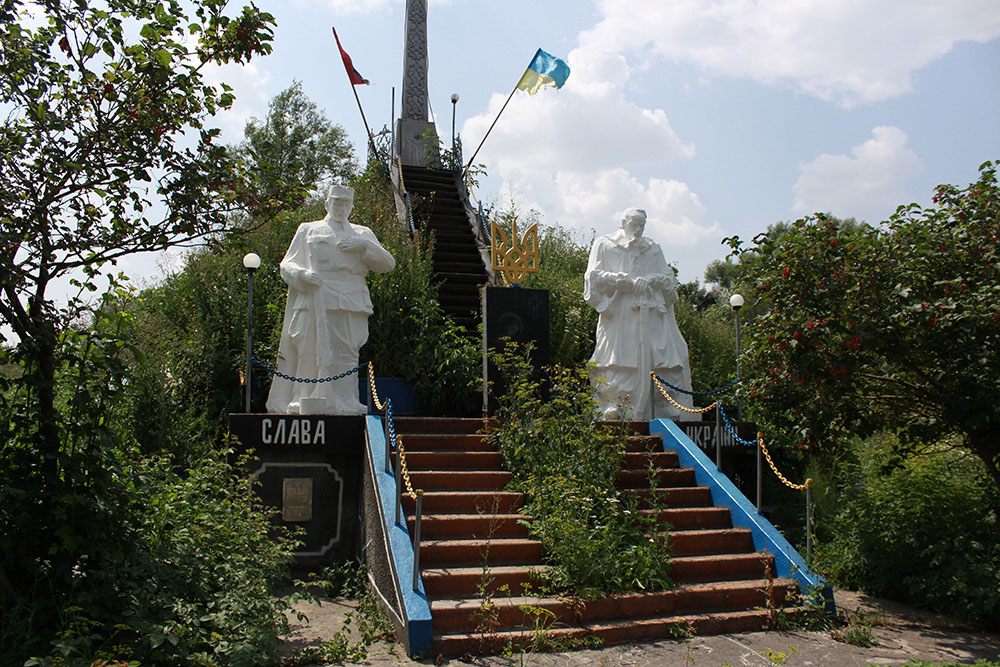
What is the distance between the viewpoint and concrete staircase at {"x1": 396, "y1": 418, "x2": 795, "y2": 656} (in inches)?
234

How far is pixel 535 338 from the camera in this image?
31.7ft

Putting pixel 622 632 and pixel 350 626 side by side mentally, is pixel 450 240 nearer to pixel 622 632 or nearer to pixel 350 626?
pixel 350 626

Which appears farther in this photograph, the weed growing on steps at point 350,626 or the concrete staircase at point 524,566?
the concrete staircase at point 524,566

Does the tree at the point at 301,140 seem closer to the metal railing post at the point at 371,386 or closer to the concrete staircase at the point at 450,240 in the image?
the concrete staircase at the point at 450,240

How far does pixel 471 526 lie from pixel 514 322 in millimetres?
3201

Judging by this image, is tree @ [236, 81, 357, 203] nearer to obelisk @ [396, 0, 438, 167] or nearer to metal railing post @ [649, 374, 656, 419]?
obelisk @ [396, 0, 438, 167]

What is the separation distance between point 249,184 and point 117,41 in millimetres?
1217

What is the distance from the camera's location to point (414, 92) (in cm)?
2414

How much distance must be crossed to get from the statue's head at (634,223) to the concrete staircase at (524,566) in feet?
10.4

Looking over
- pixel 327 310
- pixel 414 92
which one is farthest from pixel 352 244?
pixel 414 92

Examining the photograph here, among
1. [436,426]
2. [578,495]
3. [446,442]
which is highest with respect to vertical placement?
[436,426]

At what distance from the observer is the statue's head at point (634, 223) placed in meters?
10.4

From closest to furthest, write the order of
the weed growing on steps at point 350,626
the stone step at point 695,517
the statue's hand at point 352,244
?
the weed growing on steps at point 350,626
the stone step at point 695,517
the statue's hand at point 352,244

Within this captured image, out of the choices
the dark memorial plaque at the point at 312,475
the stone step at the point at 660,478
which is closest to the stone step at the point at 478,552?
the stone step at the point at 660,478
